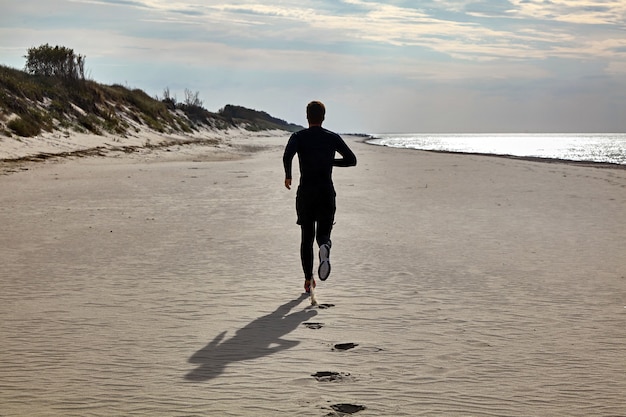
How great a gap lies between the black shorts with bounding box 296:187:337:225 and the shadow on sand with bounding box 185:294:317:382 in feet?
3.66

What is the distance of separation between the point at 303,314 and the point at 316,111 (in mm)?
1953

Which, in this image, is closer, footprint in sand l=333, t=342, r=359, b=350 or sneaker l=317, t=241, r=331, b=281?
footprint in sand l=333, t=342, r=359, b=350

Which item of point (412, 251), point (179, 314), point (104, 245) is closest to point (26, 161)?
point (104, 245)

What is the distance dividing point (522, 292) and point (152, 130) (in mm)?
39068

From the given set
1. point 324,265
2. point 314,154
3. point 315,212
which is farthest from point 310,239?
point 314,154

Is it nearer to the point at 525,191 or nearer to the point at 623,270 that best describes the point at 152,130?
the point at 525,191

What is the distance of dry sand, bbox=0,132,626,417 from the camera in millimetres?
4184

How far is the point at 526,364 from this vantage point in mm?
4770

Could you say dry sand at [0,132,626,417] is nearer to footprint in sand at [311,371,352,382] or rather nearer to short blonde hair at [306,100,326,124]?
footprint in sand at [311,371,352,382]

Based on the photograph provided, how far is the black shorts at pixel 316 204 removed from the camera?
22.7 ft

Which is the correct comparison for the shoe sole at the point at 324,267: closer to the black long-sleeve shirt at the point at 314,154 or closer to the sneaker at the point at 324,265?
the sneaker at the point at 324,265

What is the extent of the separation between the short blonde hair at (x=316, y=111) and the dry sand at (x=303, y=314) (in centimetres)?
162

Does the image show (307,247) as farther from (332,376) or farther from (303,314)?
(332,376)

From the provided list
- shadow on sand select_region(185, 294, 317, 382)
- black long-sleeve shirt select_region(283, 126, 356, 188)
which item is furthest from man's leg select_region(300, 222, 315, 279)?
shadow on sand select_region(185, 294, 317, 382)
